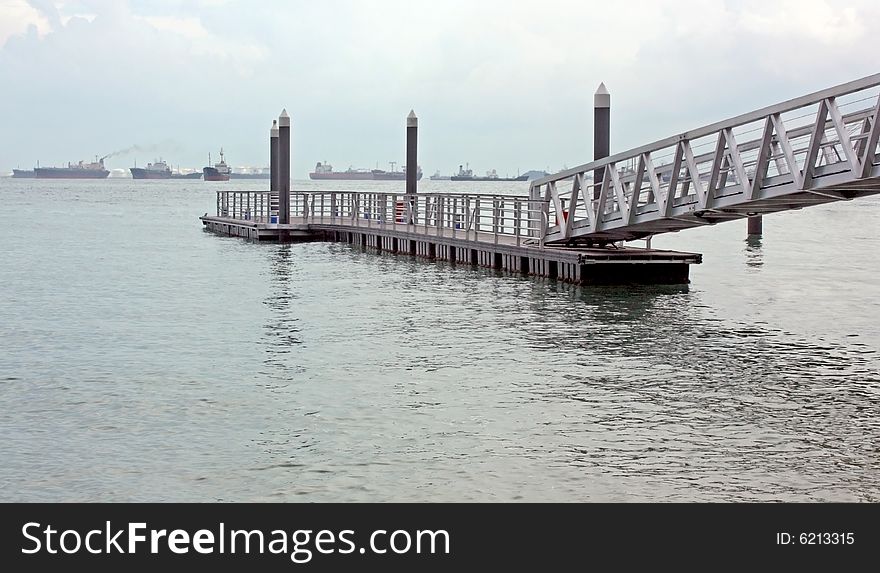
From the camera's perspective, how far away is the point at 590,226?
23703mm

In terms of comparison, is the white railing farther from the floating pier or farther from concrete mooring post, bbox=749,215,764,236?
concrete mooring post, bbox=749,215,764,236

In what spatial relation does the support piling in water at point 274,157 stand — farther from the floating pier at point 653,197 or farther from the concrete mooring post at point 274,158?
the floating pier at point 653,197

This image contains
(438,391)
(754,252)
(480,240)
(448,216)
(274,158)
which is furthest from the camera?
(274,158)

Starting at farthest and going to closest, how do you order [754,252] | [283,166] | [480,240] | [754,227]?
[754,227]
[283,166]
[754,252]
[480,240]

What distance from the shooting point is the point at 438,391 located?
13367mm

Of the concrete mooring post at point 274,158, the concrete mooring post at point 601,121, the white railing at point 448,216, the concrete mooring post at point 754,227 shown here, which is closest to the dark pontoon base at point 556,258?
the white railing at point 448,216

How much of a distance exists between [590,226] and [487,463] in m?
14.0

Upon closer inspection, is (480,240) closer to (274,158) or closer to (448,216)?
(448,216)

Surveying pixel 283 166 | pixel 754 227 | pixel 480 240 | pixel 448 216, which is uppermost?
pixel 283 166

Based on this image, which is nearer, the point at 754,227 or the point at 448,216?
the point at 448,216

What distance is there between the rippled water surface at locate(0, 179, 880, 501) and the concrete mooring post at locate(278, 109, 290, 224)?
14.6m

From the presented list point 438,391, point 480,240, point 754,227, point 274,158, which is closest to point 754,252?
point 754,227

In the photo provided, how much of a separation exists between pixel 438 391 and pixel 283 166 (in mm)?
28171

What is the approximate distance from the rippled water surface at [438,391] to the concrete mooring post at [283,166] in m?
14.6
